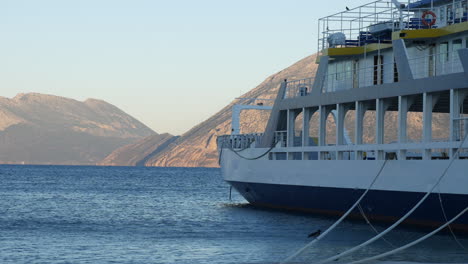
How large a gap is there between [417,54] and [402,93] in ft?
9.82

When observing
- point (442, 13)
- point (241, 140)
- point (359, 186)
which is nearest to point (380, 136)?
point (359, 186)

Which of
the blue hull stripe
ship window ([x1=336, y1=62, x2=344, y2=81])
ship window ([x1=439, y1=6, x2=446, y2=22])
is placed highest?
ship window ([x1=439, y1=6, x2=446, y2=22])

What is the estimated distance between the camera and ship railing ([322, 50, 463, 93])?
34.7 metres

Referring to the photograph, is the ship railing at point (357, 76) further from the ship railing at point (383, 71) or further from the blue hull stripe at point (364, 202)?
the blue hull stripe at point (364, 202)

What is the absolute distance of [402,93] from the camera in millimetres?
34562

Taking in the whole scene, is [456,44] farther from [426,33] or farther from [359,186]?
[359,186]

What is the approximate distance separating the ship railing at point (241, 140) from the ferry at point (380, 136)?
0.06 meters

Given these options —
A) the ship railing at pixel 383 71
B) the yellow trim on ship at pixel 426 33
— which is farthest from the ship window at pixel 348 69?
the yellow trim on ship at pixel 426 33

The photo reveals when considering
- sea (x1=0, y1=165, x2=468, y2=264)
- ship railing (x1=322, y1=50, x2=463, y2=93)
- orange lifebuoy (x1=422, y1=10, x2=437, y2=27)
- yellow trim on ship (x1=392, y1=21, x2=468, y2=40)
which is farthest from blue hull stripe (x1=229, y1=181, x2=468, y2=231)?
Result: orange lifebuoy (x1=422, y1=10, x2=437, y2=27)

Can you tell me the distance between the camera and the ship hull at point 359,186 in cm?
3056

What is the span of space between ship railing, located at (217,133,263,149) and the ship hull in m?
0.76

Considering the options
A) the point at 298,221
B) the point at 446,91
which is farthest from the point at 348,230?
the point at 446,91

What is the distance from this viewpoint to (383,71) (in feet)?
128

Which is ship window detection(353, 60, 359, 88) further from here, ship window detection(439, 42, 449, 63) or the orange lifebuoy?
ship window detection(439, 42, 449, 63)
